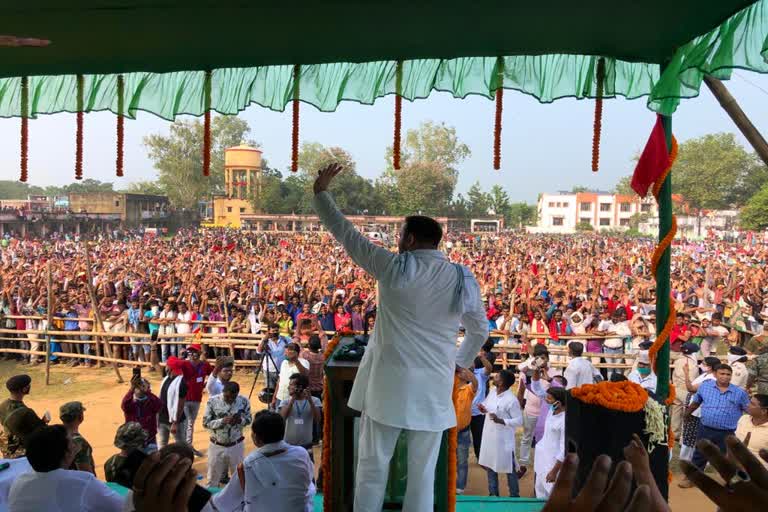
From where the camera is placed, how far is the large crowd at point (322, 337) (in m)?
4.65

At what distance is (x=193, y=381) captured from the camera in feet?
19.9

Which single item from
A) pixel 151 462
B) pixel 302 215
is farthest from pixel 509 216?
pixel 151 462

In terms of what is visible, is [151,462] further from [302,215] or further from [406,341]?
[302,215]

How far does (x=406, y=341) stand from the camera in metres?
2.10

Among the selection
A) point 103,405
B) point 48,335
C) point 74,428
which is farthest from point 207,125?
point 48,335

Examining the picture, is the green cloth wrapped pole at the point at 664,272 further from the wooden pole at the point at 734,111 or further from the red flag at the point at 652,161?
the wooden pole at the point at 734,111

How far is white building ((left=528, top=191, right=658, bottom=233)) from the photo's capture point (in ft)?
120

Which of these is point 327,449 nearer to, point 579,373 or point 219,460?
point 219,460

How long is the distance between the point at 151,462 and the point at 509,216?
102ft

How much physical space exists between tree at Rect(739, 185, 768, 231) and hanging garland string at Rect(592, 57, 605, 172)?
25511 millimetres

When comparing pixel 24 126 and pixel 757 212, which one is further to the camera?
pixel 757 212

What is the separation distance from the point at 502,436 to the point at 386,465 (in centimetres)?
295

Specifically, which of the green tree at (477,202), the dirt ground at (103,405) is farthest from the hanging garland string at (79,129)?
the green tree at (477,202)

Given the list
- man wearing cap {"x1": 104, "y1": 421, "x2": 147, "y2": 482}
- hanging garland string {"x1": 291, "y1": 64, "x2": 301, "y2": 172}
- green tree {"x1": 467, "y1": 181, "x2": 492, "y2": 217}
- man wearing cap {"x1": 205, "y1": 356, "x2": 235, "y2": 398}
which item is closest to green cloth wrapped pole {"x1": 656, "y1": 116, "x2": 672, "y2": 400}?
hanging garland string {"x1": 291, "y1": 64, "x2": 301, "y2": 172}
